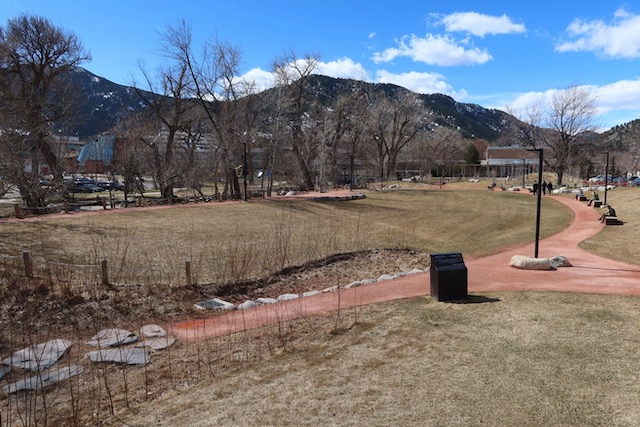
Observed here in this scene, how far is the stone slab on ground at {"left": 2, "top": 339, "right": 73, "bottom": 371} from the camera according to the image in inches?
293

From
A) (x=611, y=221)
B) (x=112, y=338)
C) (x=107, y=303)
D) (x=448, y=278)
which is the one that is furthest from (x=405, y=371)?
(x=611, y=221)

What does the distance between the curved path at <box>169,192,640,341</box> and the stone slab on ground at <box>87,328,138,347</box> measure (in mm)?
959

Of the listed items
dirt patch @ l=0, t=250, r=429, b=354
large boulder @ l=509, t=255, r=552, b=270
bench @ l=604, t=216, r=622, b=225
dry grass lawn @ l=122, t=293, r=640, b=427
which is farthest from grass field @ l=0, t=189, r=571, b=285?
dry grass lawn @ l=122, t=293, r=640, b=427

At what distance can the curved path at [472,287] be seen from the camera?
33.0ft

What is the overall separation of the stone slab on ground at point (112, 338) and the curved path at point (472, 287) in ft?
3.15

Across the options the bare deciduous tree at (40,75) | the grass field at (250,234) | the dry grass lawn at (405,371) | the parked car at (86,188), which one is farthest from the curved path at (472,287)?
the parked car at (86,188)

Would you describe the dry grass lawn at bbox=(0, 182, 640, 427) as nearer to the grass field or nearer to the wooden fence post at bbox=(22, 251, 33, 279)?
the grass field

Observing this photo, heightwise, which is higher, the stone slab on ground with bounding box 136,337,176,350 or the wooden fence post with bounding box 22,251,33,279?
the wooden fence post with bounding box 22,251,33,279

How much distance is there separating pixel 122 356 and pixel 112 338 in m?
1.02

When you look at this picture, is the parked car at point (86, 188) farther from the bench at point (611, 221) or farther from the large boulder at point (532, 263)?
the bench at point (611, 221)

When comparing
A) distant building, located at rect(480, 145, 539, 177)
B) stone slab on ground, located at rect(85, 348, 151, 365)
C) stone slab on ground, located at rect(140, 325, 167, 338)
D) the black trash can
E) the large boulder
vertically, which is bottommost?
stone slab on ground, located at rect(140, 325, 167, 338)

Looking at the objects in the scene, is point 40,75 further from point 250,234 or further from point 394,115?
point 394,115

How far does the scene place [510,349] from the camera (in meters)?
7.02

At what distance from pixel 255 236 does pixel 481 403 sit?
670 inches
